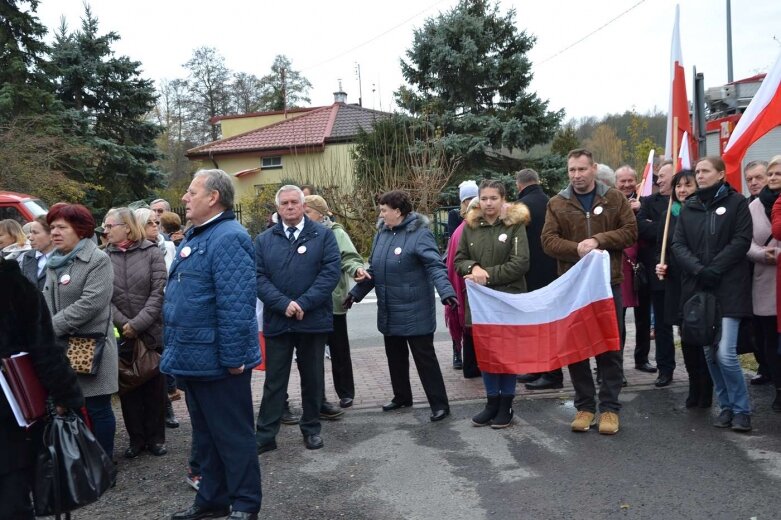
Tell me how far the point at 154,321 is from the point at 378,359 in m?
3.97

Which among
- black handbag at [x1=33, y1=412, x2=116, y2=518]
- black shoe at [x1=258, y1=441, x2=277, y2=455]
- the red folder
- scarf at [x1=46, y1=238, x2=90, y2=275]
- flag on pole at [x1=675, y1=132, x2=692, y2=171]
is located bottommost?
black shoe at [x1=258, y1=441, x2=277, y2=455]

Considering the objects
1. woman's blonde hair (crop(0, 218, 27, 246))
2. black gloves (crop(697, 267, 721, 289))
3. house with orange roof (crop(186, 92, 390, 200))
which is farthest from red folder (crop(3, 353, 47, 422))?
house with orange roof (crop(186, 92, 390, 200))

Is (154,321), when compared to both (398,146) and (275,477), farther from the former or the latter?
(398,146)

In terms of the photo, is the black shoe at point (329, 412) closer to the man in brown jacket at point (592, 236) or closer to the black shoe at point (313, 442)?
the black shoe at point (313, 442)

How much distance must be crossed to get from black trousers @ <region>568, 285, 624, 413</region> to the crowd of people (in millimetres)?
13

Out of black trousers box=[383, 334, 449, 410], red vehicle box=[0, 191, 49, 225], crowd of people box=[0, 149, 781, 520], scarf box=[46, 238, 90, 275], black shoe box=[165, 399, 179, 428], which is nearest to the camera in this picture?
crowd of people box=[0, 149, 781, 520]

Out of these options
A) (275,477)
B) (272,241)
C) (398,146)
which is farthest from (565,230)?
(398,146)

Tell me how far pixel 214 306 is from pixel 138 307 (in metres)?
1.97

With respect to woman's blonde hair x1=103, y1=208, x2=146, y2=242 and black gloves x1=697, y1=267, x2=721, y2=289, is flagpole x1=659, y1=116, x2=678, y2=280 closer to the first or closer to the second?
black gloves x1=697, y1=267, x2=721, y2=289

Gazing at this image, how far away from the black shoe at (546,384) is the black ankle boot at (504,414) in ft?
3.88

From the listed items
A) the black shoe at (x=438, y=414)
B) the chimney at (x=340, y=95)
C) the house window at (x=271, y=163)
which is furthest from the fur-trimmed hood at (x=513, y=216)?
the chimney at (x=340, y=95)

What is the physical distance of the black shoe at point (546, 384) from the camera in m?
7.34

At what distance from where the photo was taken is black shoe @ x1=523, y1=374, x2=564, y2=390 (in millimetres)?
7336

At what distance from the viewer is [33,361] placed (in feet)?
12.0
